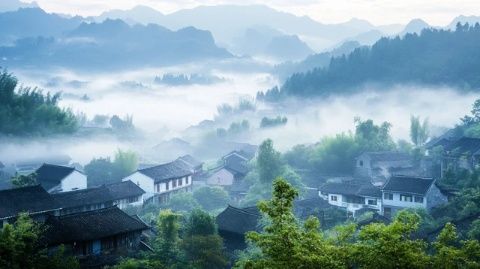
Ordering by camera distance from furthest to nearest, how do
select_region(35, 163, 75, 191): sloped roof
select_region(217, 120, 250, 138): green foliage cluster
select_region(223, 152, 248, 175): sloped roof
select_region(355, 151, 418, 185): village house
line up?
select_region(217, 120, 250, 138): green foliage cluster, select_region(223, 152, 248, 175): sloped roof, select_region(355, 151, 418, 185): village house, select_region(35, 163, 75, 191): sloped roof

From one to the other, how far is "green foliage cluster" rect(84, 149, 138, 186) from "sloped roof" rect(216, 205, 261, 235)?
28878 mm

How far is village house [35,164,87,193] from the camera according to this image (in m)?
47.0

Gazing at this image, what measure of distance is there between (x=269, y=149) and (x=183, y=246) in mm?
27289

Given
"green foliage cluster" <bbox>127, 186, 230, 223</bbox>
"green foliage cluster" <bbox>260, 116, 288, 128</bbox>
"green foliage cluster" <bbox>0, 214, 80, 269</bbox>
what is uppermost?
"green foliage cluster" <bbox>260, 116, 288, 128</bbox>

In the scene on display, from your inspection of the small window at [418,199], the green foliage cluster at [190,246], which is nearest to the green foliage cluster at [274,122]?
the small window at [418,199]

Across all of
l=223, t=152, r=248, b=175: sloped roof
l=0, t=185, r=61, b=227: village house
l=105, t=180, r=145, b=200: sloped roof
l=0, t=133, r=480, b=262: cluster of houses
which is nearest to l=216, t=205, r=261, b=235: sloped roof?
l=0, t=133, r=480, b=262: cluster of houses

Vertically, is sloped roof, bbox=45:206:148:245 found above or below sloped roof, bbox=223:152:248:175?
above

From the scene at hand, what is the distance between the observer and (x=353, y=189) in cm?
4759

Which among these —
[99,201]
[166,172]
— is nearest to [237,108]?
[166,172]

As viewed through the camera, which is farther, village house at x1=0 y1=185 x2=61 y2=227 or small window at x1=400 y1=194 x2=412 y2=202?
small window at x1=400 y1=194 x2=412 y2=202

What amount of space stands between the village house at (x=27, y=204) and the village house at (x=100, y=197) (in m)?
1.95

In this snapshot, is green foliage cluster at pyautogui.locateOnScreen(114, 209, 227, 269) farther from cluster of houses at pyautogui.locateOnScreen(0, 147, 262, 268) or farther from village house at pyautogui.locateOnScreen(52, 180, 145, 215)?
village house at pyautogui.locateOnScreen(52, 180, 145, 215)

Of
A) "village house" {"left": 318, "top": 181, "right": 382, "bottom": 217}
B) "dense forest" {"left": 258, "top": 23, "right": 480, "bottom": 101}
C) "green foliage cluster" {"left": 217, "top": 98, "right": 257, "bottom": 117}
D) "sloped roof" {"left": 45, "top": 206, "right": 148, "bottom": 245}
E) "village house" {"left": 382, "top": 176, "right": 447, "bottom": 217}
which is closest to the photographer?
"sloped roof" {"left": 45, "top": 206, "right": 148, "bottom": 245}

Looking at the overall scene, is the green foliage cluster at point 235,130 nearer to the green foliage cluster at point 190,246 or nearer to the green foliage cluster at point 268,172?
the green foliage cluster at point 268,172
